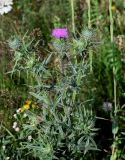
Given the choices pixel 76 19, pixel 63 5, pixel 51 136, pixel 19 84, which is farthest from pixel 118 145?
pixel 63 5

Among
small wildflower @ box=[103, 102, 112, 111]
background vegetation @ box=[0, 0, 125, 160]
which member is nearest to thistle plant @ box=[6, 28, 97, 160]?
background vegetation @ box=[0, 0, 125, 160]

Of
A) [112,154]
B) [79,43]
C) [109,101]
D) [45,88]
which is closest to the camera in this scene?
[79,43]

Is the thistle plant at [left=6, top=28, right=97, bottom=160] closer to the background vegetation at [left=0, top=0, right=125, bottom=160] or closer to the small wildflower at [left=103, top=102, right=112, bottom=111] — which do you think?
the background vegetation at [left=0, top=0, right=125, bottom=160]

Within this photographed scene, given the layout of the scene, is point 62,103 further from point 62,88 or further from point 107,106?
point 107,106

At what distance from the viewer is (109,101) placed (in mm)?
2840

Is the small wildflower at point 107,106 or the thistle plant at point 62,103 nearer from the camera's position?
the thistle plant at point 62,103

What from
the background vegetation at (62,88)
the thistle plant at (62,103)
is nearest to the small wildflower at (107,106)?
the background vegetation at (62,88)

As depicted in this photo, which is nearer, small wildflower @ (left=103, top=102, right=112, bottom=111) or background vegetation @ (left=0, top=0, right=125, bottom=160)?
background vegetation @ (left=0, top=0, right=125, bottom=160)

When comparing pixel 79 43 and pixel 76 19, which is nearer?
pixel 79 43

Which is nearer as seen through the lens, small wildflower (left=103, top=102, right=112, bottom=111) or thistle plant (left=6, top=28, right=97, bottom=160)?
thistle plant (left=6, top=28, right=97, bottom=160)

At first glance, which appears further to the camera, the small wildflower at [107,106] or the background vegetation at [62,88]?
the small wildflower at [107,106]

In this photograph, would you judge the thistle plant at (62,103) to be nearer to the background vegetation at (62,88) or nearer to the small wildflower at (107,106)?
the background vegetation at (62,88)

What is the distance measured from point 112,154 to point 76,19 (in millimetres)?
1429

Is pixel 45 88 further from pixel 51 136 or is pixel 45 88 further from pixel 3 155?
pixel 3 155
